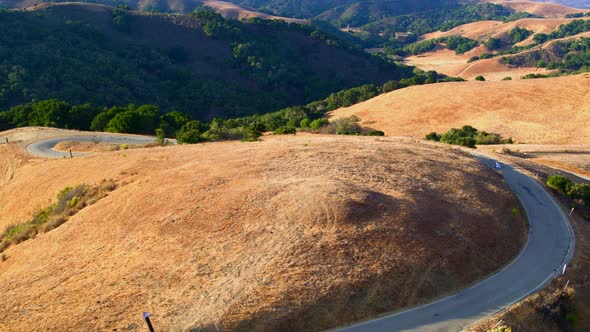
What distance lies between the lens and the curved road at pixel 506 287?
15328mm

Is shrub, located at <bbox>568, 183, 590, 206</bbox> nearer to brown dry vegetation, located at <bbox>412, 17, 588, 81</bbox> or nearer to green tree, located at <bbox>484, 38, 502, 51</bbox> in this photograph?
brown dry vegetation, located at <bbox>412, 17, 588, 81</bbox>

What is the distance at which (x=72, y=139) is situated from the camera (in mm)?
47312

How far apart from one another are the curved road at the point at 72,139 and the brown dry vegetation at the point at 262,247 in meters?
15.0

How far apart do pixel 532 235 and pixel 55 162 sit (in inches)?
1473

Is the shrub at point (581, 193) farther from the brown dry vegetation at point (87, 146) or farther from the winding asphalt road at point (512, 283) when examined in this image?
the brown dry vegetation at point (87, 146)

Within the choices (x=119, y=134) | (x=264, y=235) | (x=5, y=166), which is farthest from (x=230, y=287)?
(x=119, y=134)

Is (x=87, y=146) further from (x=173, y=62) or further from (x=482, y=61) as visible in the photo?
(x=482, y=61)

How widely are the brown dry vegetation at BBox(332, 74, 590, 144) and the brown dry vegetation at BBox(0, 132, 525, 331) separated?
125 feet

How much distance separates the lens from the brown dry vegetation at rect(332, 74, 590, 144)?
59547 mm

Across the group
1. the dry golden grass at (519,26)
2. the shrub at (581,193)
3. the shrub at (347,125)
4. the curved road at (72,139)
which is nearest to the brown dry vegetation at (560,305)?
the shrub at (581,193)

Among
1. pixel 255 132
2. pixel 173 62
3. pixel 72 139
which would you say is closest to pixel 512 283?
pixel 255 132

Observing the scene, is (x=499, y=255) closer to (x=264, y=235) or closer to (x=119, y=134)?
(x=264, y=235)

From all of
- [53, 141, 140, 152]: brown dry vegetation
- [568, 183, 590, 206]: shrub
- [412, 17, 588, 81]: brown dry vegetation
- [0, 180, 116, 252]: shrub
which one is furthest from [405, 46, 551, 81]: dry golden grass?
Result: [0, 180, 116, 252]: shrub

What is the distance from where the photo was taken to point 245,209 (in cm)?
2056
